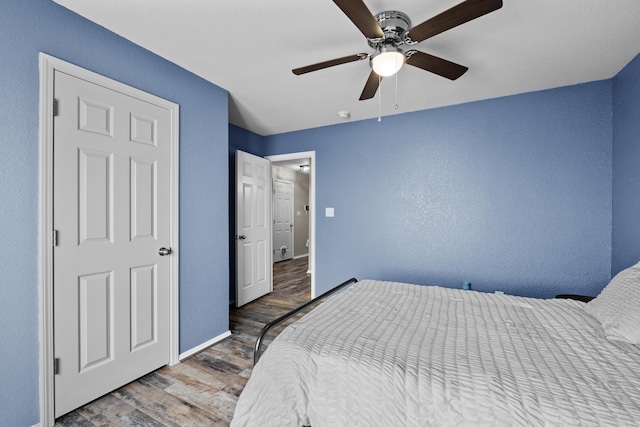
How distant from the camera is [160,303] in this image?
2.12 metres

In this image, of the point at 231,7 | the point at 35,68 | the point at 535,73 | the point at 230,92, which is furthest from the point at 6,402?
the point at 535,73

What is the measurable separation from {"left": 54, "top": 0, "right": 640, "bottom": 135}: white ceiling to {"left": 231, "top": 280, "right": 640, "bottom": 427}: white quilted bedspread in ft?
5.98

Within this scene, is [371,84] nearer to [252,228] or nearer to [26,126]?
[26,126]

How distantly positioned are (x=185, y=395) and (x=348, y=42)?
8.85 ft

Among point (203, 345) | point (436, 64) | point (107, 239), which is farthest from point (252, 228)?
point (436, 64)

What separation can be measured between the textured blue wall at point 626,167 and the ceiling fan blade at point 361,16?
2.22 m

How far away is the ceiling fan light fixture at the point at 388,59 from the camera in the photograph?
5.08 feet

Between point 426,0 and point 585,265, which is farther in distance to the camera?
point 585,265

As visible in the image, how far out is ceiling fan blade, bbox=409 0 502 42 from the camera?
1.16 metres

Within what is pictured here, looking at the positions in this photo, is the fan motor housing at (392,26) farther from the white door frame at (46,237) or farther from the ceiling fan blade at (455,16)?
the white door frame at (46,237)

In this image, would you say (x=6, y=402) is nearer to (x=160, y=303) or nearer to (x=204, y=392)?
(x=160, y=303)

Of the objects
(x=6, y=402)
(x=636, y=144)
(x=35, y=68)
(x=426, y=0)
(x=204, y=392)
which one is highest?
(x=426, y=0)

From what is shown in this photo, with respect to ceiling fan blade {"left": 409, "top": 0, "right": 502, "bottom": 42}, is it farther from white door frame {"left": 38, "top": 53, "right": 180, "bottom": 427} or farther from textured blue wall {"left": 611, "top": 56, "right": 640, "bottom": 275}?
white door frame {"left": 38, "top": 53, "right": 180, "bottom": 427}

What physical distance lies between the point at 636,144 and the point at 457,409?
101 inches
